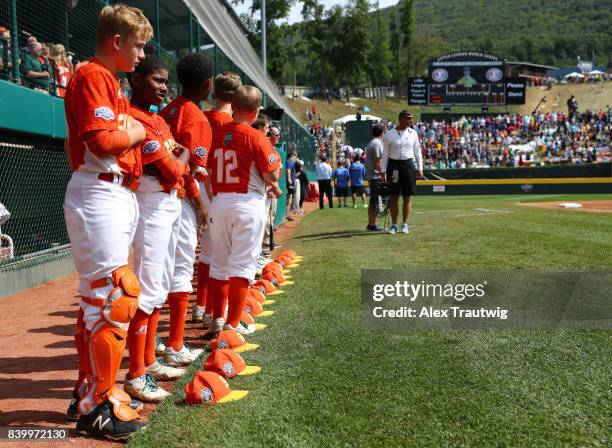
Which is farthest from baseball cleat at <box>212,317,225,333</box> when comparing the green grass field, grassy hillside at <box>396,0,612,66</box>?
grassy hillside at <box>396,0,612,66</box>

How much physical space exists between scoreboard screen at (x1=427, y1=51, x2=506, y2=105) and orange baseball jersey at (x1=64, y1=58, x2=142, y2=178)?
157 feet

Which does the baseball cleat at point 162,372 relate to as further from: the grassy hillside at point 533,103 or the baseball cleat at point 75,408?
the grassy hillside at point 533,103

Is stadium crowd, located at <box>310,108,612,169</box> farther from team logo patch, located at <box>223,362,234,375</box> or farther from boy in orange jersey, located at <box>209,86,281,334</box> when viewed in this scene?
team logo patch, located at <box>223,362,234,375</box>

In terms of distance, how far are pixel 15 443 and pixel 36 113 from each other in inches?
237

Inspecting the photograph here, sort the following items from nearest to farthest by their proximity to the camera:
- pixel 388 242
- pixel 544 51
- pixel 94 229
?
1. pixel 94 229
2. pixel 388 242
3. pixel 544 51

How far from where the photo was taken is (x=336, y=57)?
3671 inches

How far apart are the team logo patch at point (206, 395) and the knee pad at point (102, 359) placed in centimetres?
51

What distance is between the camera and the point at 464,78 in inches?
1929

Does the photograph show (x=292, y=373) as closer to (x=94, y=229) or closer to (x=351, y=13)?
(x=94, y=229)

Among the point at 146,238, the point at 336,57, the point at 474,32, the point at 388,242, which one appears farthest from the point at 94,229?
the point at 474,32

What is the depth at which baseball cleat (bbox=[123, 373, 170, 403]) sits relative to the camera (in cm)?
349

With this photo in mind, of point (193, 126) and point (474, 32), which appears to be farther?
point (474, 32)

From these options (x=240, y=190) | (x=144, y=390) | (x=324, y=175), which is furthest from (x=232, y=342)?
(x=324, y=175)

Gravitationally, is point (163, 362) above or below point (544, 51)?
below
